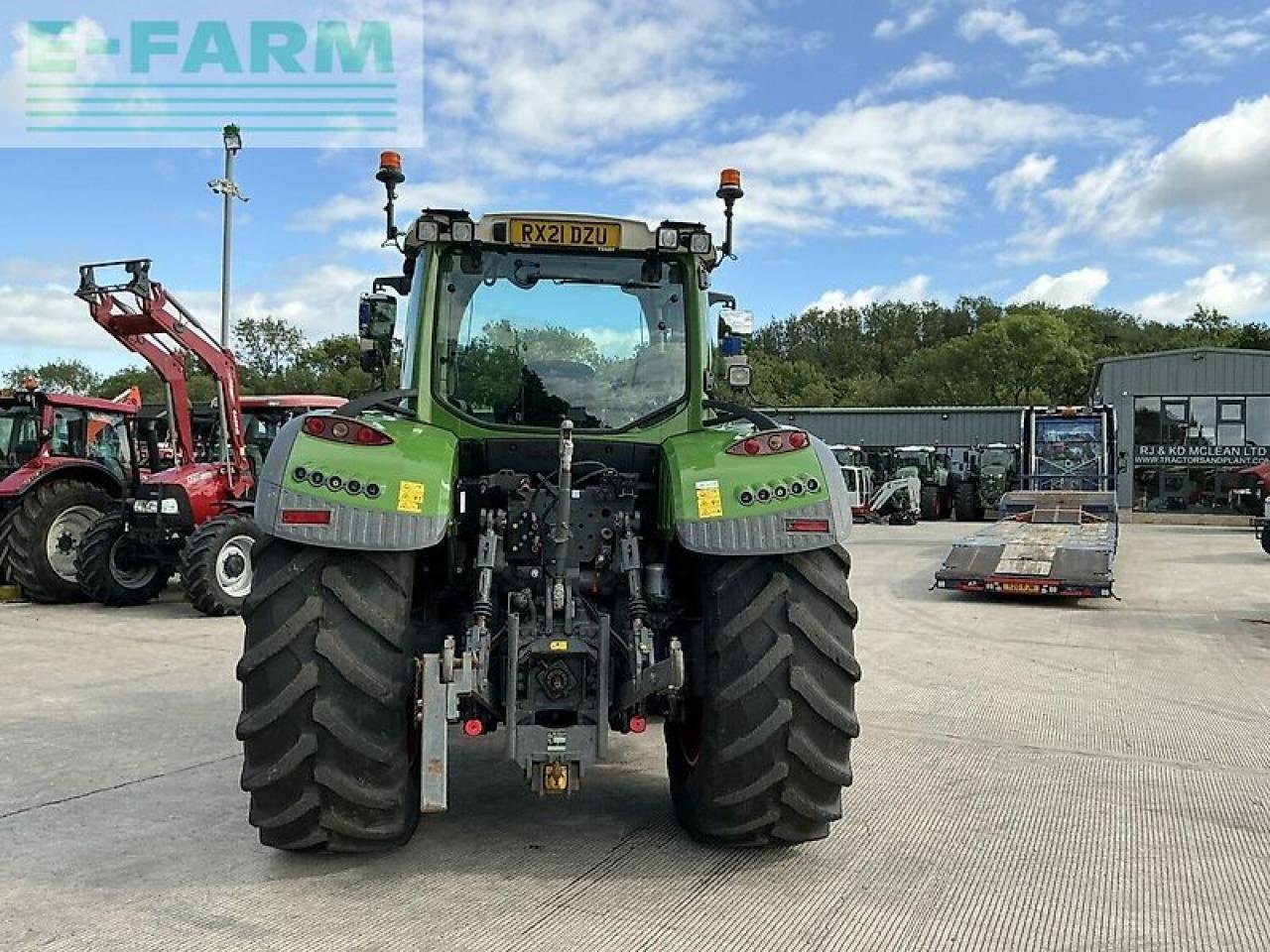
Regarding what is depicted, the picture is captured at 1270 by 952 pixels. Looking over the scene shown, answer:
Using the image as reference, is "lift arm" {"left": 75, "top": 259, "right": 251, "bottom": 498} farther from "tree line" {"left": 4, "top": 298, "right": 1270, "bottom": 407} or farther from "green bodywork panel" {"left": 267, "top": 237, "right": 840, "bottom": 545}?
"tree line" {"left": 4, "top": 298, "right": 1270, "bottom": 407}

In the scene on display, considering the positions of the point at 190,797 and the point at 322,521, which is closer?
the point at 322,521

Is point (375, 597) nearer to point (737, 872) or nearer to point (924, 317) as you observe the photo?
point (737, 872)

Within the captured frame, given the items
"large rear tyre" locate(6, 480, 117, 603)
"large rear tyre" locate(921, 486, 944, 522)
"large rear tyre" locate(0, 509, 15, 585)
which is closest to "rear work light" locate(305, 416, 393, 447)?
"large rear tyre" locate(6, 480, 117, 603)

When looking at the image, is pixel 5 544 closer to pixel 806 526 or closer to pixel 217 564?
pixel 217 564

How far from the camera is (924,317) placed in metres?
87.1

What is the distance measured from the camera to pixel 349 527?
3.81 m

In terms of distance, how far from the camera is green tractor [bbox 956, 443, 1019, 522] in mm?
33188

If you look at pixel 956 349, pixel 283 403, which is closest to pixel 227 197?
pixel 283 403

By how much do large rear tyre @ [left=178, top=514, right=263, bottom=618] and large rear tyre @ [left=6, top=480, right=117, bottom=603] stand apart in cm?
185

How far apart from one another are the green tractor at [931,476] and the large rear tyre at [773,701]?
29.0 m

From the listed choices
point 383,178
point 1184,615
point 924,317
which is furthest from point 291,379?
point 924,317

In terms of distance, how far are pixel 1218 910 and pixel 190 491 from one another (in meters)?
9.97

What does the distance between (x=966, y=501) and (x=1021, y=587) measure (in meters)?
21.4

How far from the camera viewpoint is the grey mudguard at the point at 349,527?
379 centimetres
